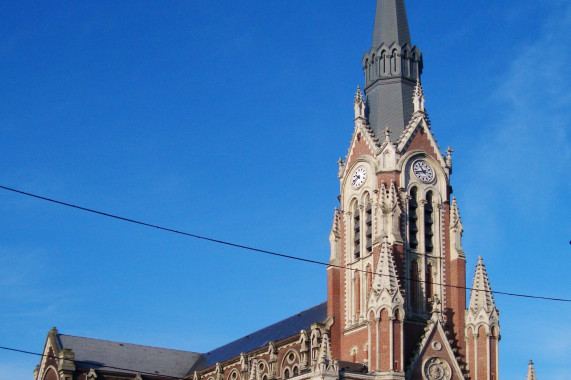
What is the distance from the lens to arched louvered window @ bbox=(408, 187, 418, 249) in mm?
72562

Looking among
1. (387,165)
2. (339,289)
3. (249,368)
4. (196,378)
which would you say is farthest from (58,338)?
(387,165)

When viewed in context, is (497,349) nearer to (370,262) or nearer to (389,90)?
(370,262)

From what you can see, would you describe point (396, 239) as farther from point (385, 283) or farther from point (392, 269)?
point (385, 283)

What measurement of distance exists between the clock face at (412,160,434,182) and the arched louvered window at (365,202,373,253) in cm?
471

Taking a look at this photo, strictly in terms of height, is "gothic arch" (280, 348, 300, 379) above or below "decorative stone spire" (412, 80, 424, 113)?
below

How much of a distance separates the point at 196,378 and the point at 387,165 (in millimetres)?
32673

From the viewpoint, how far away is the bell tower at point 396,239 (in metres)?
66.8

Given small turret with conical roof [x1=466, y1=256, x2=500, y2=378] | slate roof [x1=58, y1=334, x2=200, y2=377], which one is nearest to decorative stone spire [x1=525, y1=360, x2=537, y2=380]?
small turret with conical roof [x1=466, y1=256, x2=500, y2=378]

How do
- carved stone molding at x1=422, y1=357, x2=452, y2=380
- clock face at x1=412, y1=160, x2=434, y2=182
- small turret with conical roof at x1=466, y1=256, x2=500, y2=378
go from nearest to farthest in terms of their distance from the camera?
carved stone molding at x1=422, y1=357, x2=452, y2=380 → small turret with conical roof at x1=466, y1=256, x2=500, y2=378 → clock face at x1=412, y1=160, x2=434, y2=182

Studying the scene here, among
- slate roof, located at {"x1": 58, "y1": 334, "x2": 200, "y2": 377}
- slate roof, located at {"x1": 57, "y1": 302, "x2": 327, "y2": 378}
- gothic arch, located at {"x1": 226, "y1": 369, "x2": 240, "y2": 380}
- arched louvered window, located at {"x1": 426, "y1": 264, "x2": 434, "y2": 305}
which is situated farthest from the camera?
slate roof, located at {"x1": 58, "y1": 334, "x2": 200, "y2": 377}

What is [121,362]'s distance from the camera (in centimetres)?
9875

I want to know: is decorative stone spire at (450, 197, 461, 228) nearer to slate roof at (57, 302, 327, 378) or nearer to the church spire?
the church spire

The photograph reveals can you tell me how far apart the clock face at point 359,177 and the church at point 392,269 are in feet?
0.34

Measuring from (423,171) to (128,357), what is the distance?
42.2 meters
